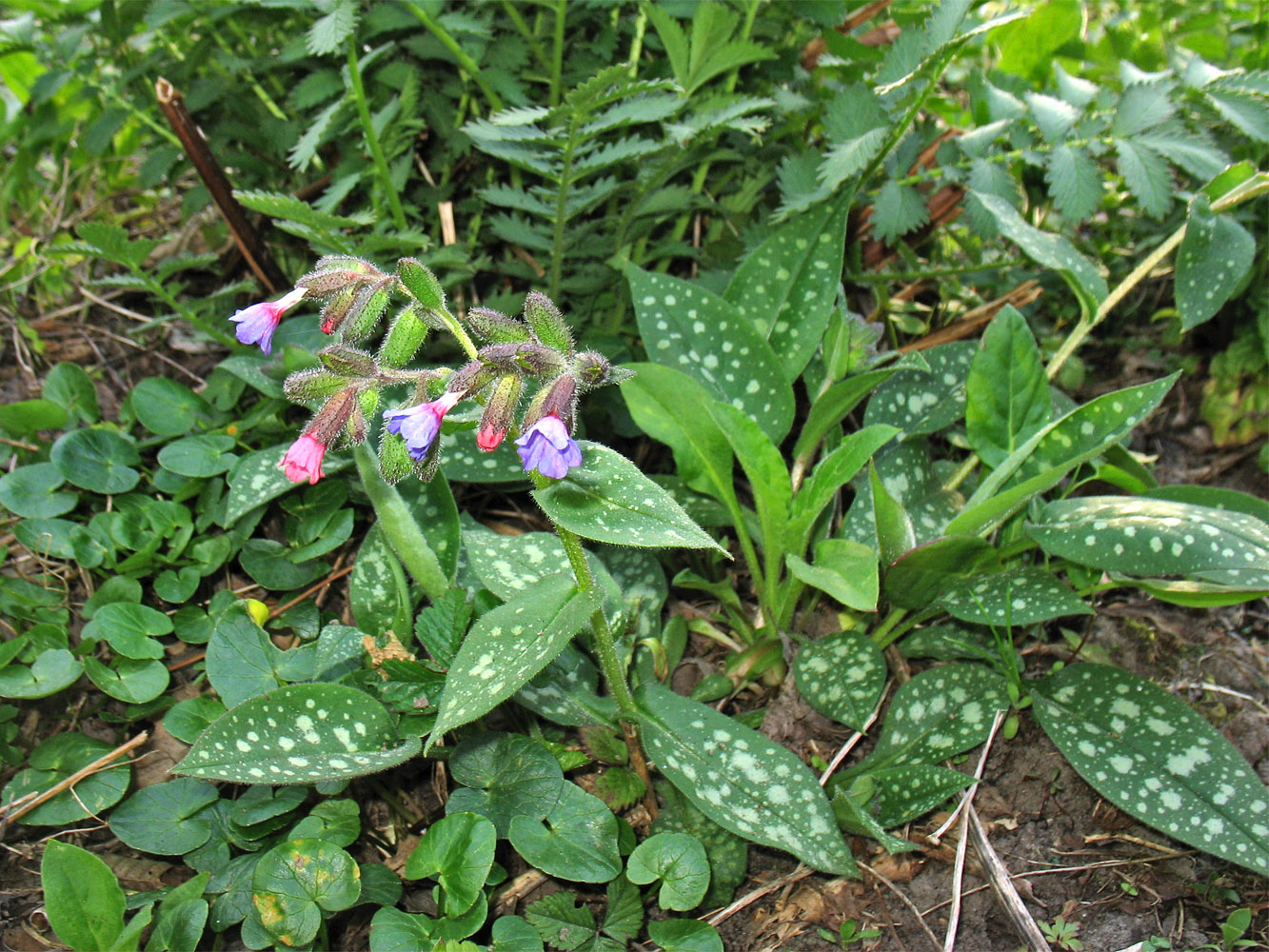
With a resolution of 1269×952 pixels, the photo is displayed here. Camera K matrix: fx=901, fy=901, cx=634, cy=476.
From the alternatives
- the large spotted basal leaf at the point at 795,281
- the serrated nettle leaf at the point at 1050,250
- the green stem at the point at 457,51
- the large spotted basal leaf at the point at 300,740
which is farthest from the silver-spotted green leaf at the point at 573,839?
the green stem at the point at 457,51

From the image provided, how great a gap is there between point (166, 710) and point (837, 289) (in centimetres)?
176

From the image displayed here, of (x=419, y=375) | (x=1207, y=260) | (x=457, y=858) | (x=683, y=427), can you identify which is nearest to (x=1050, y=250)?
(x=1207, y=260)

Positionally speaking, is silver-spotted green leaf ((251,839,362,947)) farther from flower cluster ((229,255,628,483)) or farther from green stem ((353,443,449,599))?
flower cluster ((229,255,628,483))

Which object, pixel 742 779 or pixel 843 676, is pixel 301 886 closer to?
pixel 742 779

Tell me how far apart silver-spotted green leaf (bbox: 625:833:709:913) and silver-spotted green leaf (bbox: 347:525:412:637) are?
2.15ft

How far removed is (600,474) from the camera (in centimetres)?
145

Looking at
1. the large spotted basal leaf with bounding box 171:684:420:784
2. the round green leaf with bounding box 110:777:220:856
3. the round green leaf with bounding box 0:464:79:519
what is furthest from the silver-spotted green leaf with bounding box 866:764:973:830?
the round green leaf with bounding box 0:464:79:519

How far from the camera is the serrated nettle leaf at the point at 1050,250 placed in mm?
1952

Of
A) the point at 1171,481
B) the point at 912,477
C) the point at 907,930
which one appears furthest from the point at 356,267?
the point at 1171,481

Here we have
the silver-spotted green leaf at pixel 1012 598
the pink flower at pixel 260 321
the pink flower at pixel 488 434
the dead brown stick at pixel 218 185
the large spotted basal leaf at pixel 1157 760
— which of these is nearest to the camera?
the pink flower at pixel 488 434

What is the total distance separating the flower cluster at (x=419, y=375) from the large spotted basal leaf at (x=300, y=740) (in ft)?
1.34

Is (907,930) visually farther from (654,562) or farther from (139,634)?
(139,634)

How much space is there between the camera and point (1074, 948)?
154cm

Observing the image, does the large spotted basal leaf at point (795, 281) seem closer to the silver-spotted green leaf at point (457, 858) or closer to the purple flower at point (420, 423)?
the purple flower at point (420, 423)
